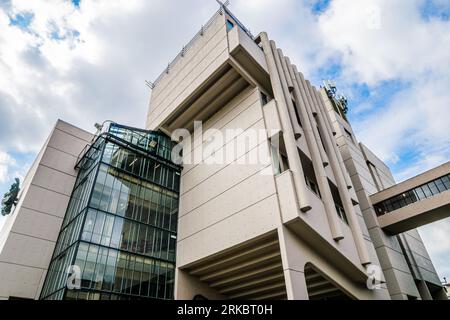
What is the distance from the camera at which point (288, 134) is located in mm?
15391

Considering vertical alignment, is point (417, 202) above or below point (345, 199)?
above

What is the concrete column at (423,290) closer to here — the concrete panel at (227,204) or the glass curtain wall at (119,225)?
the concrete panel at (227,204)

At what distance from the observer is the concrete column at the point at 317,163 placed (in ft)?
47.7

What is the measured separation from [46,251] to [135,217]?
17.0 feet

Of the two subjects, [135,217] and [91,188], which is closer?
[91,188]

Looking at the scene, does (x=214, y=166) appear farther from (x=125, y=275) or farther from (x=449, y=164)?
(x=449, y=164)

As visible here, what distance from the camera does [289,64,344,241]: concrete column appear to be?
47.7 feet

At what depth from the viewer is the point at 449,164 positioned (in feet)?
65.8

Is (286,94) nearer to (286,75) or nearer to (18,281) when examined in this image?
(286,75)

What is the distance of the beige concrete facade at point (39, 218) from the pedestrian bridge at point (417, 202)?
73.7 ft

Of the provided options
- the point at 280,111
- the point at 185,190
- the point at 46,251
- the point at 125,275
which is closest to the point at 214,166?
the point at 185,190

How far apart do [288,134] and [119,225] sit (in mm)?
10870

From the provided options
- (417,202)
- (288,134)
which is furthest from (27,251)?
(417,202)
